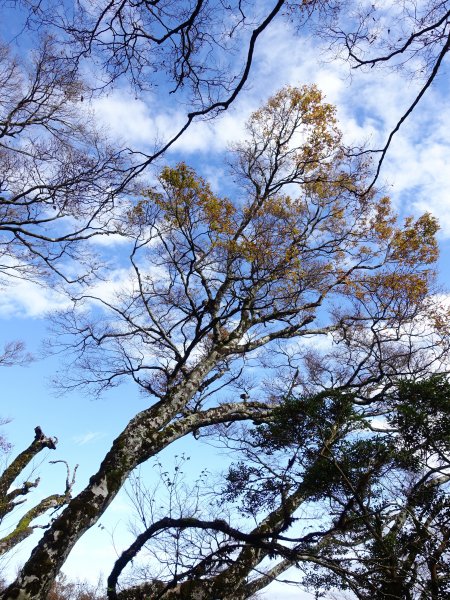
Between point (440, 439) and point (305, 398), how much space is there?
1.40 meters

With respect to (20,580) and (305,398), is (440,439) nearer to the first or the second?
(305,398)

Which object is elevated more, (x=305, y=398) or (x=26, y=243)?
(x=26, y=243)

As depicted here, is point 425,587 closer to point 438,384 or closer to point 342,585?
point 342,585

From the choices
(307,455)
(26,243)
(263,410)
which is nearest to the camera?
(307,455)

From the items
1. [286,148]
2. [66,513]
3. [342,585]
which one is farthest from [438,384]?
[286,148]

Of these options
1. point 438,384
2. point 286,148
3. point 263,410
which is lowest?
point 438,384

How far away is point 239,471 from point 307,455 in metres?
1.04

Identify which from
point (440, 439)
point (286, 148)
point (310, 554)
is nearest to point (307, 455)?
point (310, 554)

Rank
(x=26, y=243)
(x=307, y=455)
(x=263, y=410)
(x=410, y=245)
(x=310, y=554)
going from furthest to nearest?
1. (x=410, y=245)
2. (x=263, y=410)
3. (x=26, y=243)
4. (x=307, y=455)
5. (x=310, y=554)

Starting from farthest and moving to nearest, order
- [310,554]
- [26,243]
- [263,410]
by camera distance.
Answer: [263,410]
[26,243]
[310,554]

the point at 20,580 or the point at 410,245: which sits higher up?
the point at 410,245

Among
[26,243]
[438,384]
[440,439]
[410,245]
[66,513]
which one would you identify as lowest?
[66,513]

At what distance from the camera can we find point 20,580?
4539 mm

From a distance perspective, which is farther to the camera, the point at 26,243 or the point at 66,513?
the point at 26,243
